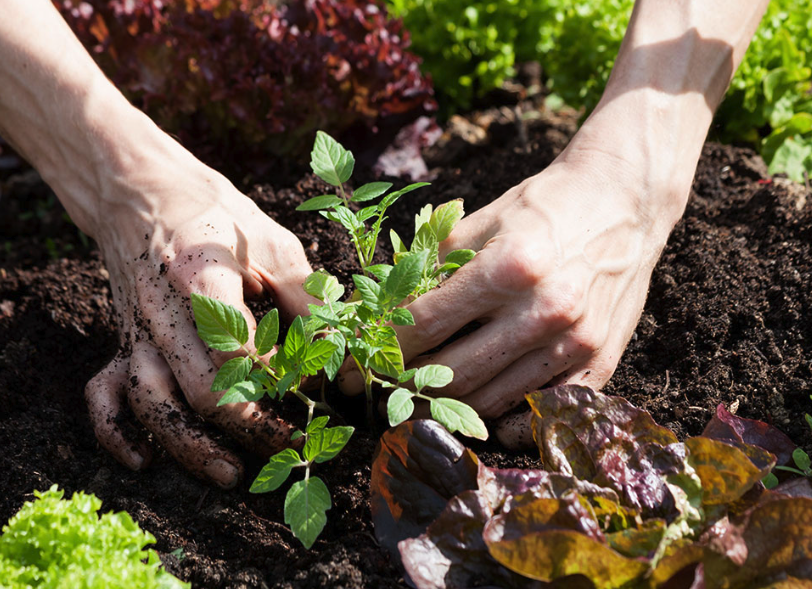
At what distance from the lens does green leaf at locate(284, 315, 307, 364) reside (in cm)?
147

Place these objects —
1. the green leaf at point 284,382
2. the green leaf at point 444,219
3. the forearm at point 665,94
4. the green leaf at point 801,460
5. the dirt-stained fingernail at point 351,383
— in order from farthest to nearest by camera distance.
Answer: the forearm at point 665,94 → the dirt-stained fingernail at point 351,383 → the green leaf at point 444,219 → the green leaf at point 801,460 → the green leaf at point 284,382

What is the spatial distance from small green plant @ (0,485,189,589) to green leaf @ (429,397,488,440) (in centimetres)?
59

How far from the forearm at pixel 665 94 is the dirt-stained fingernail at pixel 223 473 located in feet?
4.14

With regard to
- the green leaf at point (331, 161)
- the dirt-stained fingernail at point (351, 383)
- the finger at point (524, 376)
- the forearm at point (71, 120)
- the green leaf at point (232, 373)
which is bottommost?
the finger at point (524, 376)

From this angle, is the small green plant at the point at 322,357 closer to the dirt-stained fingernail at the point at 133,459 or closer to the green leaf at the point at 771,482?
the dirt-stained fingernail at the point at 133,459

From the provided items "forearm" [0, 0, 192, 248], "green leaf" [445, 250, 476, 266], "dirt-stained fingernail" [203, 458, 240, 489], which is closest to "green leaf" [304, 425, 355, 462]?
"dirt-stained fingernail" [203, 458, 240, 489]

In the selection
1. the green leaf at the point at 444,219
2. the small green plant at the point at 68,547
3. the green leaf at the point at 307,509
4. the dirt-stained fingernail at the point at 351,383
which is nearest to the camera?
the small green plant at the point at 68,547

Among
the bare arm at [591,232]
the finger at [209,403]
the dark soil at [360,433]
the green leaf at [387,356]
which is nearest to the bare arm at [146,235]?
the finger at [209,403]

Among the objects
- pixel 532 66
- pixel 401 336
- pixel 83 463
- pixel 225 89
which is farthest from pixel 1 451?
pixel 532 66

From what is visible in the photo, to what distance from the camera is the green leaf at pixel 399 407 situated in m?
1.38

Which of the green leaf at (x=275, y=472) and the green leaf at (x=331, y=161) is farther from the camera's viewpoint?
the green leaf at (x=331, y=161)

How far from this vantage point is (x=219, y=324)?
1490mm

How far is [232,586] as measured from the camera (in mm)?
1544

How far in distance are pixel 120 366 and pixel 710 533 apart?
59.9 inches
